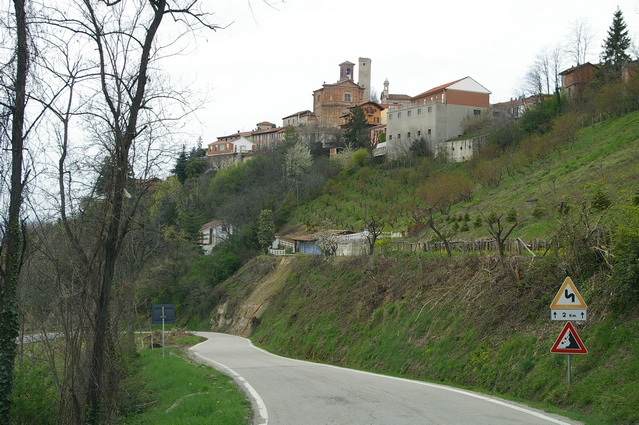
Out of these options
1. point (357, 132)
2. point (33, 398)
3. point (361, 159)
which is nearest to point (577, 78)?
point (361, 159)

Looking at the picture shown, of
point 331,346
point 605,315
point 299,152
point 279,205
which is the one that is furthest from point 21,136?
point 299,152

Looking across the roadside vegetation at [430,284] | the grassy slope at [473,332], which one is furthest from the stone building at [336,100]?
the grassy slope at [473,332]

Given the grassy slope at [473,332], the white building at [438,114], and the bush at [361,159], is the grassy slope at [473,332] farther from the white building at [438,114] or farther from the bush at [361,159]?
the bush at [361,159]

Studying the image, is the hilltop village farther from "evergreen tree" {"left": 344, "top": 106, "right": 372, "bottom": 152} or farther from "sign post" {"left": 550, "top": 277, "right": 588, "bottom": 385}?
"sign post" {"left": 550, "top": 277, "right": 588, "bottom": 385}

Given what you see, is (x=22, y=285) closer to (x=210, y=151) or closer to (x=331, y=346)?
(x=331, y=346)

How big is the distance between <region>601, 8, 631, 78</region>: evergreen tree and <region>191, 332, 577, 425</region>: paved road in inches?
2178

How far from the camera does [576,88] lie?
2544 inches

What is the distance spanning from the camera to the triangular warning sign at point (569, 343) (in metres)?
11.5

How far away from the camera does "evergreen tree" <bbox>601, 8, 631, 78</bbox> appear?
61.9 metres

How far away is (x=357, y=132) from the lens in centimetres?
8988

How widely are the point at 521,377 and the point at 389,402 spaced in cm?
373

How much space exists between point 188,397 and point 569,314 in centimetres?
868

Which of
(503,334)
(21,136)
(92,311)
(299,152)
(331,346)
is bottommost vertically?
(331,346)

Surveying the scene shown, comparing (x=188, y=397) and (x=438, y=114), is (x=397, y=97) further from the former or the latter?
(x=188, y=397)
